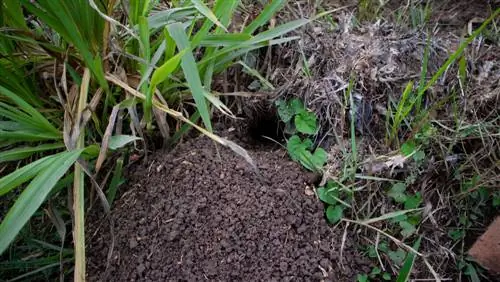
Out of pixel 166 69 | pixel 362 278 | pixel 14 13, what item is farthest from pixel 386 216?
pixel 14 13

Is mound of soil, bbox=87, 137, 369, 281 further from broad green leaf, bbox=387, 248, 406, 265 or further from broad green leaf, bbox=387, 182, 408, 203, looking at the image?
broad green leaf, bbox=387, 182, 408, 203

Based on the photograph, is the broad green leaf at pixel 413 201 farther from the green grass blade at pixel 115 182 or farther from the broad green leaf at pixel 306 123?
the green grass blade at pixel 115 182

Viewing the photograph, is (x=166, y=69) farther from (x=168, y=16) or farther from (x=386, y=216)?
(x=386, y=216)

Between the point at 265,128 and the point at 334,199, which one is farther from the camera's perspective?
the point at 265,128

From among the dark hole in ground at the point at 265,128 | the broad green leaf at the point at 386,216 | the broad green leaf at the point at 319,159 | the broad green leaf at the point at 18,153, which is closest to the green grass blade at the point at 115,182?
the broad green leaf at the point at 18,153

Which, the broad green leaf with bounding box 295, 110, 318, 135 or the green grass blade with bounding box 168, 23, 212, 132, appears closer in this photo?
the green grass blade with bounding box 168, 23, 212, 132

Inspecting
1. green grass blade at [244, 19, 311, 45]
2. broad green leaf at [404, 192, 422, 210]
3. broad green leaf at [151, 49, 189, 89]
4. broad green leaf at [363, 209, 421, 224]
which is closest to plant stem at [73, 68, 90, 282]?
broad green leaf at [151, 49, 189, 89]

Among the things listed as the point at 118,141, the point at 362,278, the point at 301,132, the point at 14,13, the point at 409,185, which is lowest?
the point at 362,278
